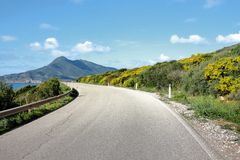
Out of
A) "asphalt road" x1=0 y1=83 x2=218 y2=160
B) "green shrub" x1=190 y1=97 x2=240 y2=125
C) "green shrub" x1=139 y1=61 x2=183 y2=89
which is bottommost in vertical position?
"asphalt road" x1=0 y1=83 x2=218 y2=160

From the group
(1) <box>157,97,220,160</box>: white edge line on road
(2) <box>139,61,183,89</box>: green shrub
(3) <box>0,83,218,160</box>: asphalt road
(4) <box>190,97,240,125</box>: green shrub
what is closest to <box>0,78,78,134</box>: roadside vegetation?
A: (3) <box>0,83,218,160</box>: asphalt road

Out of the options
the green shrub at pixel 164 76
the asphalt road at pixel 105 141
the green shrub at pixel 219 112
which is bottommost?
the asphalt road at pixel 105 141

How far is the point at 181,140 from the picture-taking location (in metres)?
8.08

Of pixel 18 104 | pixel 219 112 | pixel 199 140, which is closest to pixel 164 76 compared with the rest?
pixel 18 104

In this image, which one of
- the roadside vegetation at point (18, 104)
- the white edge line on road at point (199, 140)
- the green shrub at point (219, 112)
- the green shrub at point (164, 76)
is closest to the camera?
the white edge line on road at point (199, 140)

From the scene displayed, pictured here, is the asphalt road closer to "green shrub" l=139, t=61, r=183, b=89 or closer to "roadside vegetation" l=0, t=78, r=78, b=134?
"roadside vegetation" l=0, t=78, r=78, b=134

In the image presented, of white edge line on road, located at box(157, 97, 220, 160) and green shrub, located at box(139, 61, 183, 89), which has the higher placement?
green shrub, located at box(139, 61, 183, 89)

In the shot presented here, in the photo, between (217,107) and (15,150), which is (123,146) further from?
(217,107)

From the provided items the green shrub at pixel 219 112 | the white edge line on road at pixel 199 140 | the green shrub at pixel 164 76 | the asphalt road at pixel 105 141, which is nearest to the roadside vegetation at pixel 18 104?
the asphalt road at pixel 105 141

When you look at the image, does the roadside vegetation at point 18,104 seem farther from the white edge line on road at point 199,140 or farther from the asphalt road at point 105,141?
the white edge line on road at point 199,140

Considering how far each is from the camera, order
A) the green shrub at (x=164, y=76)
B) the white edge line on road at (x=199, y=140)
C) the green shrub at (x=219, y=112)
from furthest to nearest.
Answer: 1. the green shrub at (x=164, y=76)
2. the green shrub at (x=219, y=112)
3. the white edge line on road at (x=199, y=140)

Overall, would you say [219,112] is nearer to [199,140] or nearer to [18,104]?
[199,140]

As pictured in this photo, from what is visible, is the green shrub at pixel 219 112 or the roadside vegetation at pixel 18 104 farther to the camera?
the green shrub at pixel 219 112

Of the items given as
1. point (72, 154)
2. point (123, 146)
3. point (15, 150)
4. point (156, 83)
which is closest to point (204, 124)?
point (123, 146)
